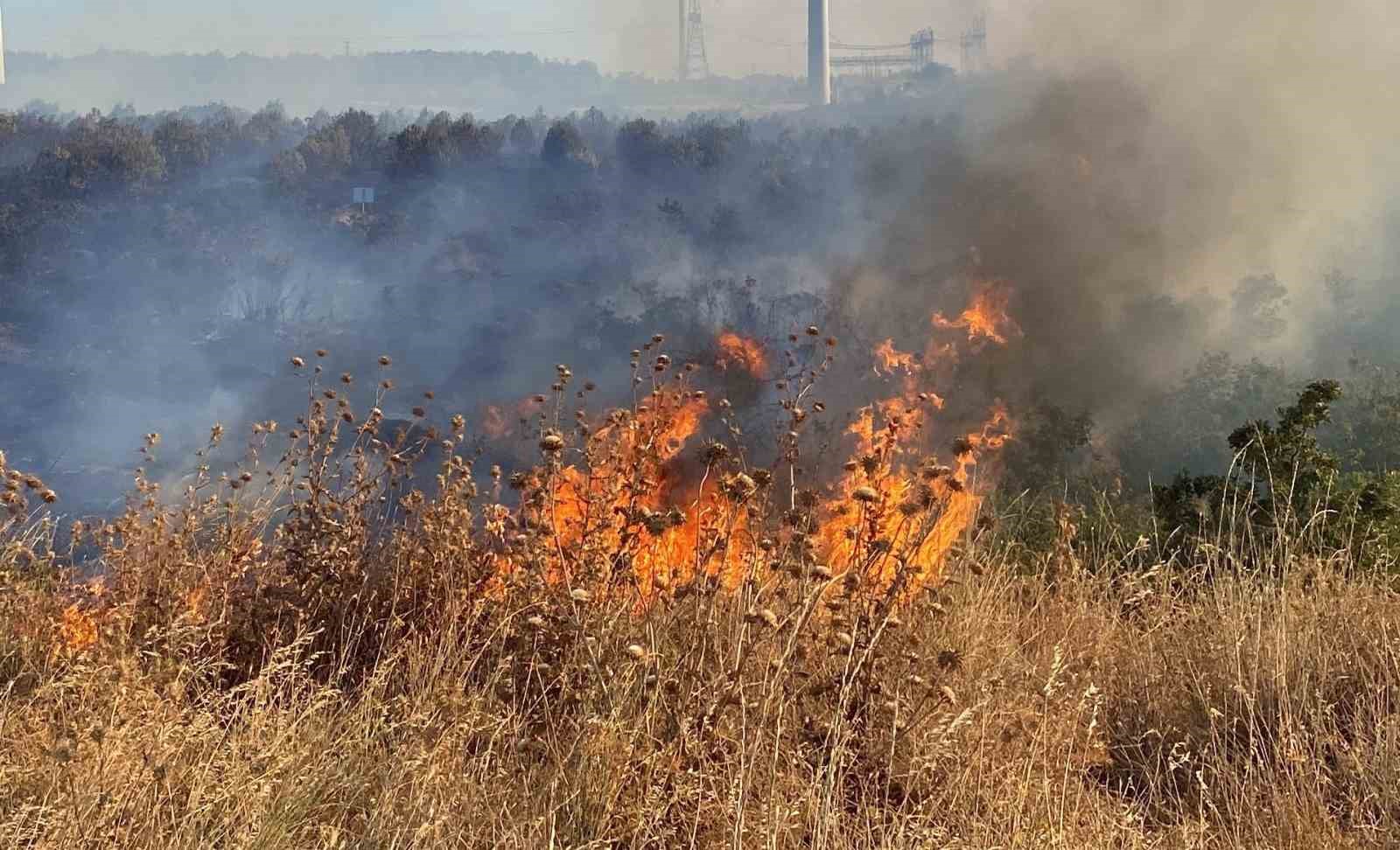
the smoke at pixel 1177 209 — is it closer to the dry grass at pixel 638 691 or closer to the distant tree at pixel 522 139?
the dry grass at pixel 638 691

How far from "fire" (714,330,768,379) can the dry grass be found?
9477mm

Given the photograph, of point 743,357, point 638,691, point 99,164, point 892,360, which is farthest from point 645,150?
point 638,691

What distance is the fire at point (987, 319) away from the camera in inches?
580

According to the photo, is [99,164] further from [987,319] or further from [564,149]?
[987,319]

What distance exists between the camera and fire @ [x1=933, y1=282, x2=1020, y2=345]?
48.3 ft

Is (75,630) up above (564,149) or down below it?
below

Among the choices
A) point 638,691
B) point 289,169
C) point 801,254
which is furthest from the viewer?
point 289,169

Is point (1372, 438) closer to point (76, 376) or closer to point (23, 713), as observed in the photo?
point (23, 713)

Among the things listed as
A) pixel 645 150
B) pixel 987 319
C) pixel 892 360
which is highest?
pixel 645 150

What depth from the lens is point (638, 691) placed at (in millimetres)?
3348

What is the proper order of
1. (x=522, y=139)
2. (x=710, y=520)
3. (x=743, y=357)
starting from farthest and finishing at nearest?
(x=522, y=139) < (x=743, y=357) < (x=710, y=520)

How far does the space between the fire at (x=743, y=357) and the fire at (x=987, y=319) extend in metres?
2.37

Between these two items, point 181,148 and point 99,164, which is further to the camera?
point 181,148

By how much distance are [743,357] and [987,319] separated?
329cm
